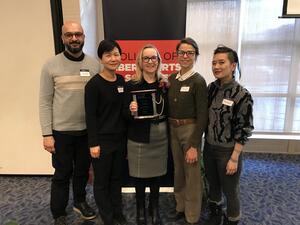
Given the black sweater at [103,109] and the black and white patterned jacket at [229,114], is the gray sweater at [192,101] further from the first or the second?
the black sweater at [103,109]

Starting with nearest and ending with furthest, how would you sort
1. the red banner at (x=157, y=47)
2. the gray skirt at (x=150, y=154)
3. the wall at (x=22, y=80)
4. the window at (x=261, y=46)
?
the gray skirt at (x=150, y=154) < the red banner at (x=157, y=47) < the wall at (x=22, y=80) < the window at (x=261, y=46)

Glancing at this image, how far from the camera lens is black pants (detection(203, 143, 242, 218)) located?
6.19 feet

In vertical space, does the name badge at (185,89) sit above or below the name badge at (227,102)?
above

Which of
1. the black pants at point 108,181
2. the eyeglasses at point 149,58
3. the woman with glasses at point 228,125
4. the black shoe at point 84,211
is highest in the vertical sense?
the eyeglasses at point 149,58

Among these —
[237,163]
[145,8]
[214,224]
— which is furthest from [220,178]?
[145,8]

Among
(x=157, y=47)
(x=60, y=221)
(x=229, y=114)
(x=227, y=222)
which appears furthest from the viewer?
(x=157, y=47)

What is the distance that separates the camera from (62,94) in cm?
195

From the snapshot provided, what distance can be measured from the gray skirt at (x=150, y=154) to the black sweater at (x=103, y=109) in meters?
0.17

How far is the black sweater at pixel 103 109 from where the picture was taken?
1852 millimetres

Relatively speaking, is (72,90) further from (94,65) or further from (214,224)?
(214,224)

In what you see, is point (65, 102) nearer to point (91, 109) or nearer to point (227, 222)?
point (91, 109)

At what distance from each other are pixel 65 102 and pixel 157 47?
0.93 m

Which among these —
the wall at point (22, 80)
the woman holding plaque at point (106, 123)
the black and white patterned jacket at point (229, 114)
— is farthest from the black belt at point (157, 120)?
the wall at point (22, 80)

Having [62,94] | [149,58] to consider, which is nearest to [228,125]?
[149,58]
